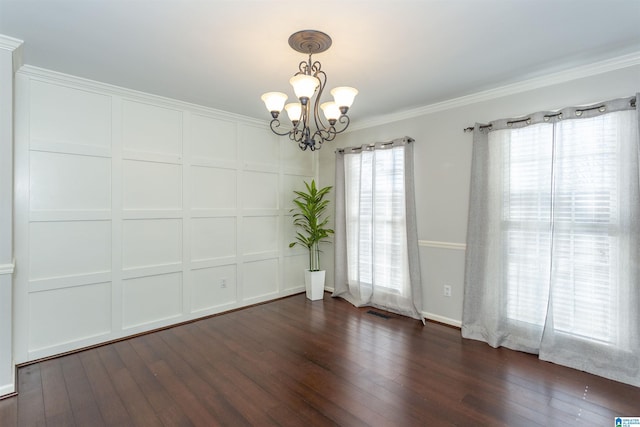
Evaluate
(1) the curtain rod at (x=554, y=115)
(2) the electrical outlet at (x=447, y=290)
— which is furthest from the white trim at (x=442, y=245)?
(1) the curtain rod at (x=554, y=115)

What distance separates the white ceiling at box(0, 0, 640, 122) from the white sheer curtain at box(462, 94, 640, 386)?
573 mm

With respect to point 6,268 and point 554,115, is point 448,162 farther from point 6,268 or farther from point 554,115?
point 6,268

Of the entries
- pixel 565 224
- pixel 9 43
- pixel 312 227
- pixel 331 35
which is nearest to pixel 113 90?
pixel 9 43

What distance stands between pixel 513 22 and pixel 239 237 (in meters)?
3.41

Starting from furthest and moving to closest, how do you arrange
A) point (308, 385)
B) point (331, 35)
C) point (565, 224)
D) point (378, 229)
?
point (378, 229) → point (565, 224) → point (308, 385) → point (331, 35)

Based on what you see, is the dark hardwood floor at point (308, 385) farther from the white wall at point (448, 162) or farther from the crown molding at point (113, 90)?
the crown molding at point (113, 90)

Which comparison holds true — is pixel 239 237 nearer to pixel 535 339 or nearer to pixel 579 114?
pixel 535 339

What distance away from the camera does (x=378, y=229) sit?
156 inches

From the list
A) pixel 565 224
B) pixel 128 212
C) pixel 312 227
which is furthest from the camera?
pixel 312 227

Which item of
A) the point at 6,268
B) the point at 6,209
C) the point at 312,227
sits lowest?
the point at 6,268

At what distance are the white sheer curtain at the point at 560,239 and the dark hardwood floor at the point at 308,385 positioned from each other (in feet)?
0.83

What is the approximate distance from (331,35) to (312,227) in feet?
9.01

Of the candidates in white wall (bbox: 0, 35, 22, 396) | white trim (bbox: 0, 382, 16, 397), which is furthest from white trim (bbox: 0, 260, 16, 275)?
white trim (bbox: 0, 382, 16, 397)

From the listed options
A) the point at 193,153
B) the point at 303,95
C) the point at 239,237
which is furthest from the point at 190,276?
the point at 303,95
